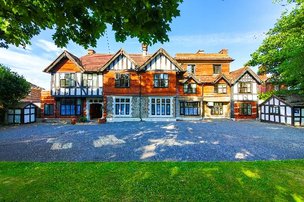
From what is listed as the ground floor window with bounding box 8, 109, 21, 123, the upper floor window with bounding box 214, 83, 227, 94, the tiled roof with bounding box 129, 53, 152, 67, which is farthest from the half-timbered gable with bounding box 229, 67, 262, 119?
the ground floor window with bounding box 8, 109, 21, 123

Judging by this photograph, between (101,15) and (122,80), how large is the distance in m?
20.3

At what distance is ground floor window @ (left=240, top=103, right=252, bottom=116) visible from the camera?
27688 millimetres

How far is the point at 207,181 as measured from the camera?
5.18 meters

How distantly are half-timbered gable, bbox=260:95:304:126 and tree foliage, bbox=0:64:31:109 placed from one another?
30.2m

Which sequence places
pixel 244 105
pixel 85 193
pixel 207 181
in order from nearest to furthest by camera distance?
pixel 85 193 < pixel 207 181 < pixel 244 105

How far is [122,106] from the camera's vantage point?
941 inches

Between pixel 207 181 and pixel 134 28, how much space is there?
445 cm

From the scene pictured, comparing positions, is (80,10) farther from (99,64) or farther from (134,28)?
(99,64)

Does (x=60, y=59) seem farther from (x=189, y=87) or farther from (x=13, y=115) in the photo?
(x=189, y=87)

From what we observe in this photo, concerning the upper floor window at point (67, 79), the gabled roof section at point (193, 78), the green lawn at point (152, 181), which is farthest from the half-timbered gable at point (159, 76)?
the green lawn at point (152, 181)

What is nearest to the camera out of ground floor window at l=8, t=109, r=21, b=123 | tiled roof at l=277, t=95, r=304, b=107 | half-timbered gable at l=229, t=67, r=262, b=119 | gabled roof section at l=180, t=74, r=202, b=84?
tiled roof at l=277, t=95, r=304, b=107

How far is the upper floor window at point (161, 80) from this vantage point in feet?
78.5

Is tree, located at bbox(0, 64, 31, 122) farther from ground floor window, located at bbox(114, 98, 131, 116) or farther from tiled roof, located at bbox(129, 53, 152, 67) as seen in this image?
tiled roof, located at bbox(129, 53, 152, 67)

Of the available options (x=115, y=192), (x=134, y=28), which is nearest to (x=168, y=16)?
(x=134, y=28)
